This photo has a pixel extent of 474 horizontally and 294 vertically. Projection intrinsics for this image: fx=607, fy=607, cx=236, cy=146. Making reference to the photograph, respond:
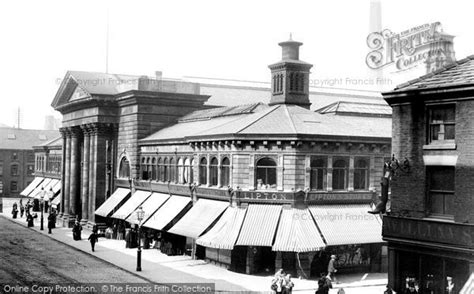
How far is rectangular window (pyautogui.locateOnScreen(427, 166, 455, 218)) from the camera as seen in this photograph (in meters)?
22.8

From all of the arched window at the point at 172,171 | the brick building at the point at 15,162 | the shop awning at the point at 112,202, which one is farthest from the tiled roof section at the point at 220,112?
the brick building at the point at 15,162

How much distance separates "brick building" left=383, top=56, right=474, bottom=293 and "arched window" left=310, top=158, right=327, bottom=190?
9602mm

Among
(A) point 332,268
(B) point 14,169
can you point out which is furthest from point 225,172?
(B) point 14,169

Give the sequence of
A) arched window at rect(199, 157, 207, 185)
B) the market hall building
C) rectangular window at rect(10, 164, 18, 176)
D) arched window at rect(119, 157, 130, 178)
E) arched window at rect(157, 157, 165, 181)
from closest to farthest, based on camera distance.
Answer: the market hall building → arched window at rect(199, 157, 207, 185) → arched window at rect(157, 157, 165, 181) → arched window at rect(119, 157, 130, 178) → rectangular window at rect(10, 164, 18, 176)

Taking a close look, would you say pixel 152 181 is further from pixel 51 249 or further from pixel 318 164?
pixel 318 164

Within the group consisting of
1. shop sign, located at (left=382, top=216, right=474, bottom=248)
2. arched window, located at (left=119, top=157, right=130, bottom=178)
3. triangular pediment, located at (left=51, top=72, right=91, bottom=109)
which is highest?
triangular pediment, located at (left=51, top=72, right=91, bottom=109)

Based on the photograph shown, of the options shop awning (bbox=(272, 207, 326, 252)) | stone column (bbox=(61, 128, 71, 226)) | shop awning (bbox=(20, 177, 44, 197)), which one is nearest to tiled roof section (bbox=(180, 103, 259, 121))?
shop awning (bbox=(272, 207, 326, 252))

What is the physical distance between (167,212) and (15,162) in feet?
228

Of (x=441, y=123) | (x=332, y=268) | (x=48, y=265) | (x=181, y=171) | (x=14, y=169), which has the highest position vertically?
(x=441, y=123)

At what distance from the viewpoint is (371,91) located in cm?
8456

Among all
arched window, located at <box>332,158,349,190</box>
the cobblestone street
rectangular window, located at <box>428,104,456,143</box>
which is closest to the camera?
rectangular window, located at <box>428,104,456,143</box>

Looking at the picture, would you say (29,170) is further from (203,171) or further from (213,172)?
(213,172)

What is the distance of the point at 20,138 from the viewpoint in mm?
106250

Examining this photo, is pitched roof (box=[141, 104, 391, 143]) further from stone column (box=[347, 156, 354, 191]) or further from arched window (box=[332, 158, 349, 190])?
arched window (box=[332, 158, 349, 190])
